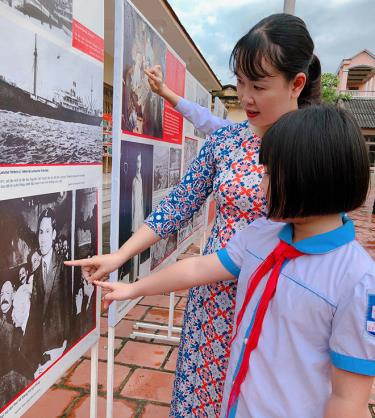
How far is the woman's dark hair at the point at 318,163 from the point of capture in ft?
2.53

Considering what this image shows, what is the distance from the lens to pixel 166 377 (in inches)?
94.0

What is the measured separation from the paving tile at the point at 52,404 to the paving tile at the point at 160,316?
1067 mm

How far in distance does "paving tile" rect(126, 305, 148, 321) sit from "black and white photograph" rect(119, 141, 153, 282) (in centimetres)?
149

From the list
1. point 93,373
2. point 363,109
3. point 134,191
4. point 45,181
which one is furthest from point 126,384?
point 363,109

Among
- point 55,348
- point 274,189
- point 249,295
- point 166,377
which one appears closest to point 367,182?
point 274,189

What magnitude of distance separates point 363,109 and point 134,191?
1125 inches

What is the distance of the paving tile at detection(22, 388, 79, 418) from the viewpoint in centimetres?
196

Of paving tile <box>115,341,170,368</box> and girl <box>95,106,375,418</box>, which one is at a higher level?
girl <box>95,106,375,418</box>

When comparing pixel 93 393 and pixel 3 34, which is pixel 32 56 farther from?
pixel 93 393

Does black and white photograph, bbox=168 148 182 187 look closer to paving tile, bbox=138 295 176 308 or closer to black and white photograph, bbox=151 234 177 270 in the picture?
black and white photograph, bbox=151 234 177 270

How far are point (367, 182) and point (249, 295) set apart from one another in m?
0.38

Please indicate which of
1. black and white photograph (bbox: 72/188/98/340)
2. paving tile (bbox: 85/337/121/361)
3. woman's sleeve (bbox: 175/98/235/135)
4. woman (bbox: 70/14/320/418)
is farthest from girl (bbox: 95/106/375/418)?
paving tile (bbox: 85/337/121/361)

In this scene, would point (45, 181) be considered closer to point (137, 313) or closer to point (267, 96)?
point (267, 96)

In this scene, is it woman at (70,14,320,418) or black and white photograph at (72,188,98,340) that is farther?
black and white photograph at (72,188,98,340)
